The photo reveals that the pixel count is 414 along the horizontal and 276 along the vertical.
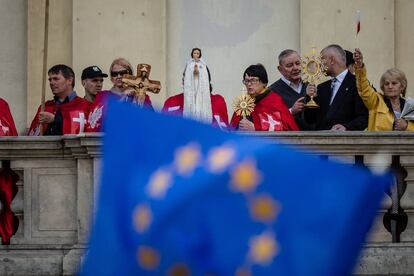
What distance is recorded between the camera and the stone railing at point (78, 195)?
36.1ft

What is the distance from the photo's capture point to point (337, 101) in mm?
12008

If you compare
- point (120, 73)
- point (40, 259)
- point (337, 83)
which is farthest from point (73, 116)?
point (337, 83)

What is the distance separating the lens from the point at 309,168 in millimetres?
3328

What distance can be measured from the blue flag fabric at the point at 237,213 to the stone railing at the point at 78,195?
736cm

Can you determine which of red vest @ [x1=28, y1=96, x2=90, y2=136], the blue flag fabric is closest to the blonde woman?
red vest @ [x1=28, y1=96, x2=90, y2=136]

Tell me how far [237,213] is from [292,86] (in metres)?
9.63

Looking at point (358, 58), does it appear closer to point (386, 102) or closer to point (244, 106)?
point (386, 102)

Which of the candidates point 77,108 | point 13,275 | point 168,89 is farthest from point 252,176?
point 168,89

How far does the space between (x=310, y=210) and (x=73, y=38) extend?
14.4 meters

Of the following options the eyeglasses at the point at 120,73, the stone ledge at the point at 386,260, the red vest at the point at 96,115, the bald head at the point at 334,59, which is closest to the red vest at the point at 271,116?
the bald head at the point at 334,59

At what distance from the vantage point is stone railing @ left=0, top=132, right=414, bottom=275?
11.0 m

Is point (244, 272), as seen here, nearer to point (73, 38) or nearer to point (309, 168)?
point (309, 168)

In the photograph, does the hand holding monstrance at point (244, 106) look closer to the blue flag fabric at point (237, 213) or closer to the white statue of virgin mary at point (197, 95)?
the white statue of virgin mary at point (197, 95)

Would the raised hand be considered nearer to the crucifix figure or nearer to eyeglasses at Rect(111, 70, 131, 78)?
the crucifix figure
